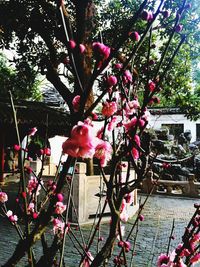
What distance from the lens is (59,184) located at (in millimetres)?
846

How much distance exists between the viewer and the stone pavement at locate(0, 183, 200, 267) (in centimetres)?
424

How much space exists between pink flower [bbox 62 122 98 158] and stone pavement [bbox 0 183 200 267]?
1723mm

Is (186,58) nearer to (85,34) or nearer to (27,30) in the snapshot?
(85,34)

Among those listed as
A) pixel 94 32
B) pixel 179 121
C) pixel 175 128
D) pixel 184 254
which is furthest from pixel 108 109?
pixel 175 128

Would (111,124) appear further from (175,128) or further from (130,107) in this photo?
(175,128)

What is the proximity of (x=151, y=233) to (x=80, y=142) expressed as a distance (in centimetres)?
545

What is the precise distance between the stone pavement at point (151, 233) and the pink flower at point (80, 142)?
1723 millimetres

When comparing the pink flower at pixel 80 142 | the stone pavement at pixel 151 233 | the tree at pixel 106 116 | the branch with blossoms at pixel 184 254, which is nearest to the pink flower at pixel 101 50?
the tree at pixel 106 116

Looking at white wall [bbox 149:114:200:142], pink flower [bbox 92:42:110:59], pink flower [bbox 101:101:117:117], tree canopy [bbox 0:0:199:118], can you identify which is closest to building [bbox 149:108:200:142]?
white wall [bbox 149:114:200:142]

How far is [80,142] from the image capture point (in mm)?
814

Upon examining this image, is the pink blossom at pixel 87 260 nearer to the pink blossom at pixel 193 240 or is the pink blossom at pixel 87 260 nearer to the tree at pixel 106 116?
the tree at pixel 106 116

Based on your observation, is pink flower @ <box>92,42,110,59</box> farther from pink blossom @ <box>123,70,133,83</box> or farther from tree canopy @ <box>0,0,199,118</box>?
tree canopy @ <box>0,0,199,118</box>

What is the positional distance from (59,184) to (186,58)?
10011mm

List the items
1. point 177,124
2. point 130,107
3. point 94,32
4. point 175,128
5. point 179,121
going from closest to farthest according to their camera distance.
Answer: point 130,107 < point 94,32 < point 179,121 < point 177,124 < point 175,128
